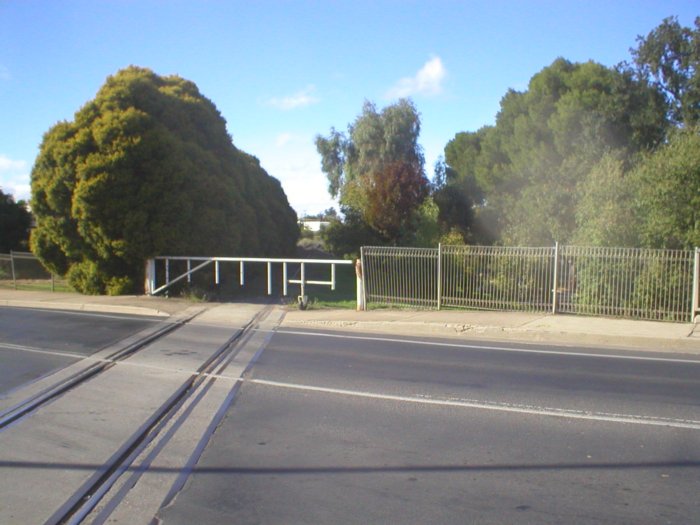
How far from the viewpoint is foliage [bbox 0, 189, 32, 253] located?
34844mm

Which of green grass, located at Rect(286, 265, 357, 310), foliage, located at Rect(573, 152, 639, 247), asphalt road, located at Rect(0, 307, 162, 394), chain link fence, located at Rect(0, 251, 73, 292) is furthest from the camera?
chain link fence, located at Rect(0, 251, 73, 292)

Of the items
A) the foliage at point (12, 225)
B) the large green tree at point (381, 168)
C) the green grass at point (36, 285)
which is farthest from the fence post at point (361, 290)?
the foliage at point (12, 225)

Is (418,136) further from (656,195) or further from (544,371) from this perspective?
(544,371)

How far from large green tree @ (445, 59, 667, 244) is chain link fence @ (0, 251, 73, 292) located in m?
17.1

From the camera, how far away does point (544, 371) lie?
10414mm

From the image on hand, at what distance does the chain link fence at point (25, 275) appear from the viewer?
84.0 ft

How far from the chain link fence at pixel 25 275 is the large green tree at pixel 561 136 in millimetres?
17147

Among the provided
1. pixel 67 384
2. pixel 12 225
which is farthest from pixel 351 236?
pixel 67 384

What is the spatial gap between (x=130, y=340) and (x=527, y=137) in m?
22.4

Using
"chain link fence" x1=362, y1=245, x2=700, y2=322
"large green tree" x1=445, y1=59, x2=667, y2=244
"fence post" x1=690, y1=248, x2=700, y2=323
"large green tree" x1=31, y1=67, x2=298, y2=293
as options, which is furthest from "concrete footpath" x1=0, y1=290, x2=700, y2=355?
"large green tree" x1=445, y1=59, x2=667, y2=244

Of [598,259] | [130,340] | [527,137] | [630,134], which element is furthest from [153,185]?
[630,134]

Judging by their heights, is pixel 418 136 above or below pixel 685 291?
above

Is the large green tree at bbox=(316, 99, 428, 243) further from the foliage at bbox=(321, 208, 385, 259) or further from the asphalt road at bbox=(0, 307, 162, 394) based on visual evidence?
the asphalt road at bbox=(0, 307, 162, 394)

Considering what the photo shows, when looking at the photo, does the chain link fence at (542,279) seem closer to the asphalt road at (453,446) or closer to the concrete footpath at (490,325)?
the concrete footpath at (490,325)
